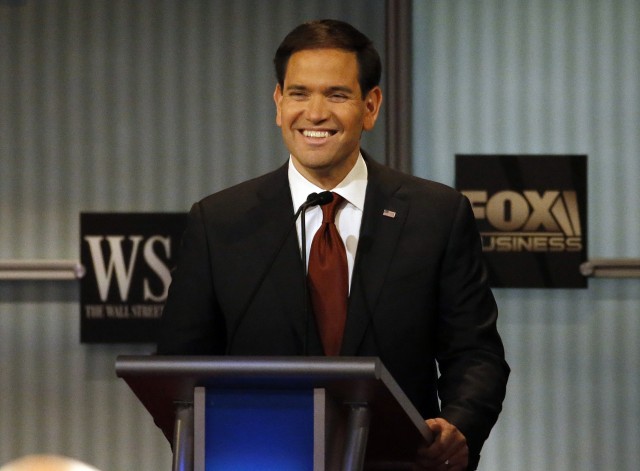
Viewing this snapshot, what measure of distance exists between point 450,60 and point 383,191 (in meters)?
2.40

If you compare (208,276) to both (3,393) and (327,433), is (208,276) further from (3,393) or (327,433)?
(3,393)

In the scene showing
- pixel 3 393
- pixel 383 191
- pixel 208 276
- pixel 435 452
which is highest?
pixel 383 191

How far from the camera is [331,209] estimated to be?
233 cm

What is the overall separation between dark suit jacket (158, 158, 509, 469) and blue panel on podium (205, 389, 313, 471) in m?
0.48

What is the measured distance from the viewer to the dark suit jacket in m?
2.23

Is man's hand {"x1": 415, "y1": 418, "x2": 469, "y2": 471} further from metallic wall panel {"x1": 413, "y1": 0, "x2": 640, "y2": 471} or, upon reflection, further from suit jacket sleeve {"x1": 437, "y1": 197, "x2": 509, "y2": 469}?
metallic wall panel {"x1": 413, "y1": 0, "x2": 640, "y2": 471}

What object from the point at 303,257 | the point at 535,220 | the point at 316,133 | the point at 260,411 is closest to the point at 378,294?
the point at 303,257

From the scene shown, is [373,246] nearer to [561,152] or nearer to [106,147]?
[561,152]

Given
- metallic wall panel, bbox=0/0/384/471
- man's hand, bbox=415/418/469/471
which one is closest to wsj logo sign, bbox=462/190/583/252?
metallic wall panel, bbox=0/0/384/471

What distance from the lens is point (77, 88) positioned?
473 centimetres

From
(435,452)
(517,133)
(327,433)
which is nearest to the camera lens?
(327,433)

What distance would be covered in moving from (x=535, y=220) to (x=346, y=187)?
239 centimetres

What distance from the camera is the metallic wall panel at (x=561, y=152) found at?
15.1 ft

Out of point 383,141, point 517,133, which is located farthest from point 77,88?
point 517,133
